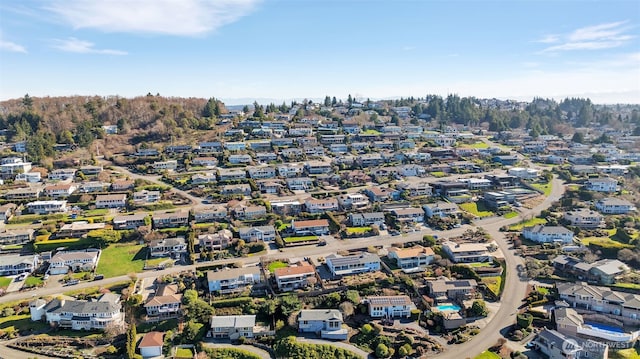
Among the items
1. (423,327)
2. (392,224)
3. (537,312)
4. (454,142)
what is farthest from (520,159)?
(423,327)

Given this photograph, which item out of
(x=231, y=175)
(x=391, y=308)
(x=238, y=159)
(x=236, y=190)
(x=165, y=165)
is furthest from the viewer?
(x=238, y=159)

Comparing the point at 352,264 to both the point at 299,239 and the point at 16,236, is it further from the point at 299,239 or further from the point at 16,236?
the point at 16,236

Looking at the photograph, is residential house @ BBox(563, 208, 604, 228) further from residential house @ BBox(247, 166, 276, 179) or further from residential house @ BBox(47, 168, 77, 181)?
residential house @ BBox(47, 168, 77, 181)

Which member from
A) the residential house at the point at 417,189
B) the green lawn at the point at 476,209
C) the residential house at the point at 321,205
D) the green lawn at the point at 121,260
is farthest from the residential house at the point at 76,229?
the green lawn at the point at 476,209

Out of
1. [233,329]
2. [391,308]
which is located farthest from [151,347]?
[391,308]

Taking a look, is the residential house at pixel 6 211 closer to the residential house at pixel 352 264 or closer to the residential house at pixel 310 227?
the residential house at pixel 310 227

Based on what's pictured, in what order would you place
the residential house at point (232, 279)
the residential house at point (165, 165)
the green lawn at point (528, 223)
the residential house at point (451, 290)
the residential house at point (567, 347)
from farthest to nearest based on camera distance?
the residential house at point (165, 165) < the green lawn at point (528, 223) < the residential house at point (232, 279) < the residential house at point (451, 290) < the residential house at point (567, 347)
